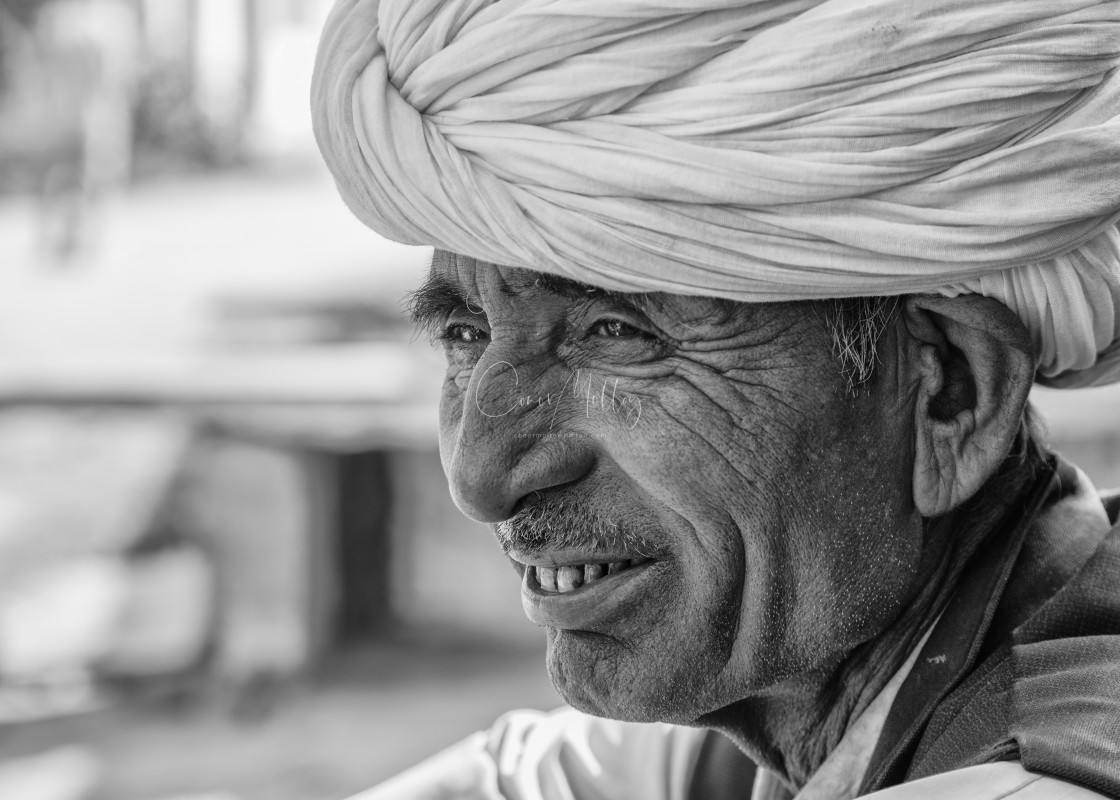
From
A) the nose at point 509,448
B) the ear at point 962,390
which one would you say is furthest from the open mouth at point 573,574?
the ear at point 962,390

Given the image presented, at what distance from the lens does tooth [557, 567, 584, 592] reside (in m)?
1.74

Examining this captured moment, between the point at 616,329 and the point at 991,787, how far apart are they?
27.4 inches

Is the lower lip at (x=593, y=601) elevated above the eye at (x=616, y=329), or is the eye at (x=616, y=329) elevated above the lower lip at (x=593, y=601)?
the eye at (x=616, y=329)

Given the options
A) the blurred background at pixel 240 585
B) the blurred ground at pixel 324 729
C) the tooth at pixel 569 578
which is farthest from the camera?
the blurred background at pixel 240 585

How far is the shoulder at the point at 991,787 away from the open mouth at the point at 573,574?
0.44 metres

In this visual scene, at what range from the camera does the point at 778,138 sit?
1.48 metres

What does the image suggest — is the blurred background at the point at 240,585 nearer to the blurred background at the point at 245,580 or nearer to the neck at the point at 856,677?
the blurred background at the point at 245,580

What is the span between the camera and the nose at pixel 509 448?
1659 mm

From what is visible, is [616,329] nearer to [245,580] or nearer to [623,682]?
[623,682]

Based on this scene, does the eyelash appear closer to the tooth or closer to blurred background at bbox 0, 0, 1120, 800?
the tooth

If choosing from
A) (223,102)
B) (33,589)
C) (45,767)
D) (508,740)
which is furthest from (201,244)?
(508,740)

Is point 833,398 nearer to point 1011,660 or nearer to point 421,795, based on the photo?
point 1011,660

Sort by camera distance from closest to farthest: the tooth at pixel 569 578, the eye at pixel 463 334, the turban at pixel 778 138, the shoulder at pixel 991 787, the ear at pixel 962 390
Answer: the shoulder at pixel 991 787 → the turban at pixel 778 138 → the ear at pixel 962 390 → the tooth at pixel 569 578 → the eye at pixel 463 334

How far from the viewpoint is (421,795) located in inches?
77.7
